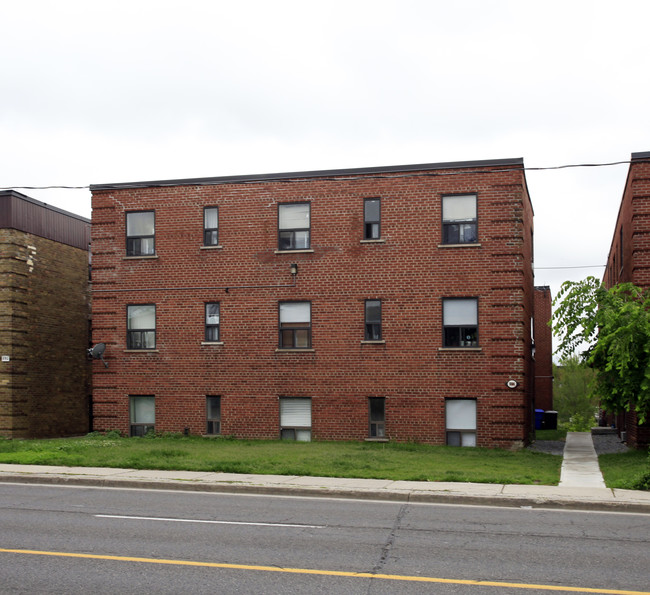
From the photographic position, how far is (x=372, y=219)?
2628 centimetres

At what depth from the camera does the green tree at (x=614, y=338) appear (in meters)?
18.9

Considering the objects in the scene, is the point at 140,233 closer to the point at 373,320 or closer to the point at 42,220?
the point at 42,220

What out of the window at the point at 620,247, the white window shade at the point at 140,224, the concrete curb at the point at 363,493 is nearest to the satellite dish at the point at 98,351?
the white window shade at the point at 140,224

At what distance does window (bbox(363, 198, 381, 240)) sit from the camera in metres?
26.2

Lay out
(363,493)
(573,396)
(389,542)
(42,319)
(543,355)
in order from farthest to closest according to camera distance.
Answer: (573,396) → (543,355) → (42,319) → (363,493) → (389,542)

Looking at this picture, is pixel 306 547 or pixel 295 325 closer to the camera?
pixel 306 547

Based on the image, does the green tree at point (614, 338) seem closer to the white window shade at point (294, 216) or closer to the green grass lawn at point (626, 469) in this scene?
the green grass lawn at point (626, 469)

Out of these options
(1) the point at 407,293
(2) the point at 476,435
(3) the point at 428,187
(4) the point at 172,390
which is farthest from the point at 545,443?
(4) the point at 172,390

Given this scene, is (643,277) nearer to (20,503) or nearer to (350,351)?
(350,351)

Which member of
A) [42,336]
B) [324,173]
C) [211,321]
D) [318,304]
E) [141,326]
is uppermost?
[324,173]

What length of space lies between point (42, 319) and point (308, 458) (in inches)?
619

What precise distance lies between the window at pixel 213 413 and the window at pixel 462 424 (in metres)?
7.60

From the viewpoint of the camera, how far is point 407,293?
84.5ft

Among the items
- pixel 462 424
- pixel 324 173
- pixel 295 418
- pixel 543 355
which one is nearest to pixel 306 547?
pixel 462 424
